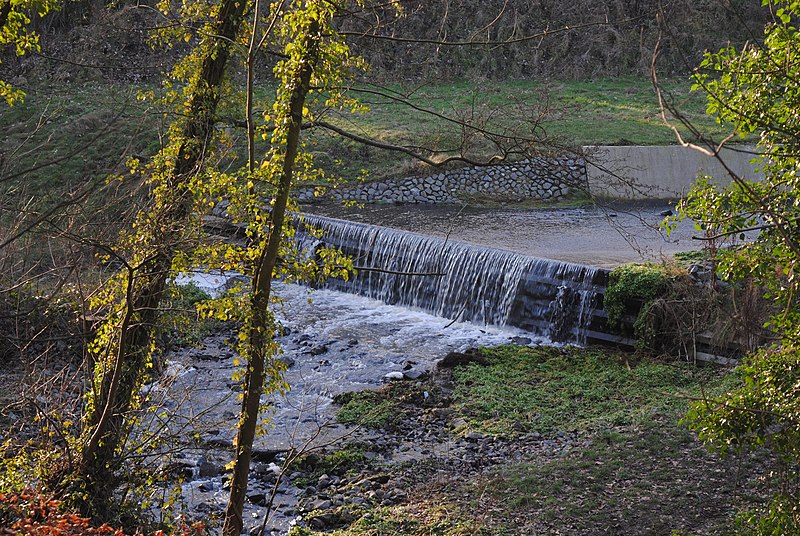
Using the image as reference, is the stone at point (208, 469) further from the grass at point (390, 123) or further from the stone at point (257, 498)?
the grass at point (390, 123)

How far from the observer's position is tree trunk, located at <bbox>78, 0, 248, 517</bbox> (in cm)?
586

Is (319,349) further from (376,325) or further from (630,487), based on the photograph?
(630,487)

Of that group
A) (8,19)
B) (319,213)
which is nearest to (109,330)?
(8,19)

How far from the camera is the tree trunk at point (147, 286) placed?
5.86 meters

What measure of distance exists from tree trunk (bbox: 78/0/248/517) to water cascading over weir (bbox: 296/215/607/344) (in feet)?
14.4

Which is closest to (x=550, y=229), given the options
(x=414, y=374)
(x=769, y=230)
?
(x=414, y=374)

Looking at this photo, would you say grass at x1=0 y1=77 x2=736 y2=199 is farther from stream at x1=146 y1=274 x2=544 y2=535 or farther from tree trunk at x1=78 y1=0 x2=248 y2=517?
tree trunk at x1=78 y1=0 x2=248 y2=517

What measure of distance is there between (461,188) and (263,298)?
13.9 meters

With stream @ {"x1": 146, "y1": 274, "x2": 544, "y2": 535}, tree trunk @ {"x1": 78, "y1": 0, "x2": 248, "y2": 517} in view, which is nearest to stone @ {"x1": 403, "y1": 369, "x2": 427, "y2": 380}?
stream @ {"x1": 146, "y1": 274, "x2": 544, "y2": 535}

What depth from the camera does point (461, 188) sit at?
63.1ft

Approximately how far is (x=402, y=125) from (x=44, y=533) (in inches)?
691

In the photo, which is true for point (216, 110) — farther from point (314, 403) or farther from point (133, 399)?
point (314, 403)

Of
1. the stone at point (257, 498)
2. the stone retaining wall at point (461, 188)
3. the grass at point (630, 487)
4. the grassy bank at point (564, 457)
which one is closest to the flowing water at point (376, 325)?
the stone at point (257, 498)

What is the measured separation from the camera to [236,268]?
5.77 metres
